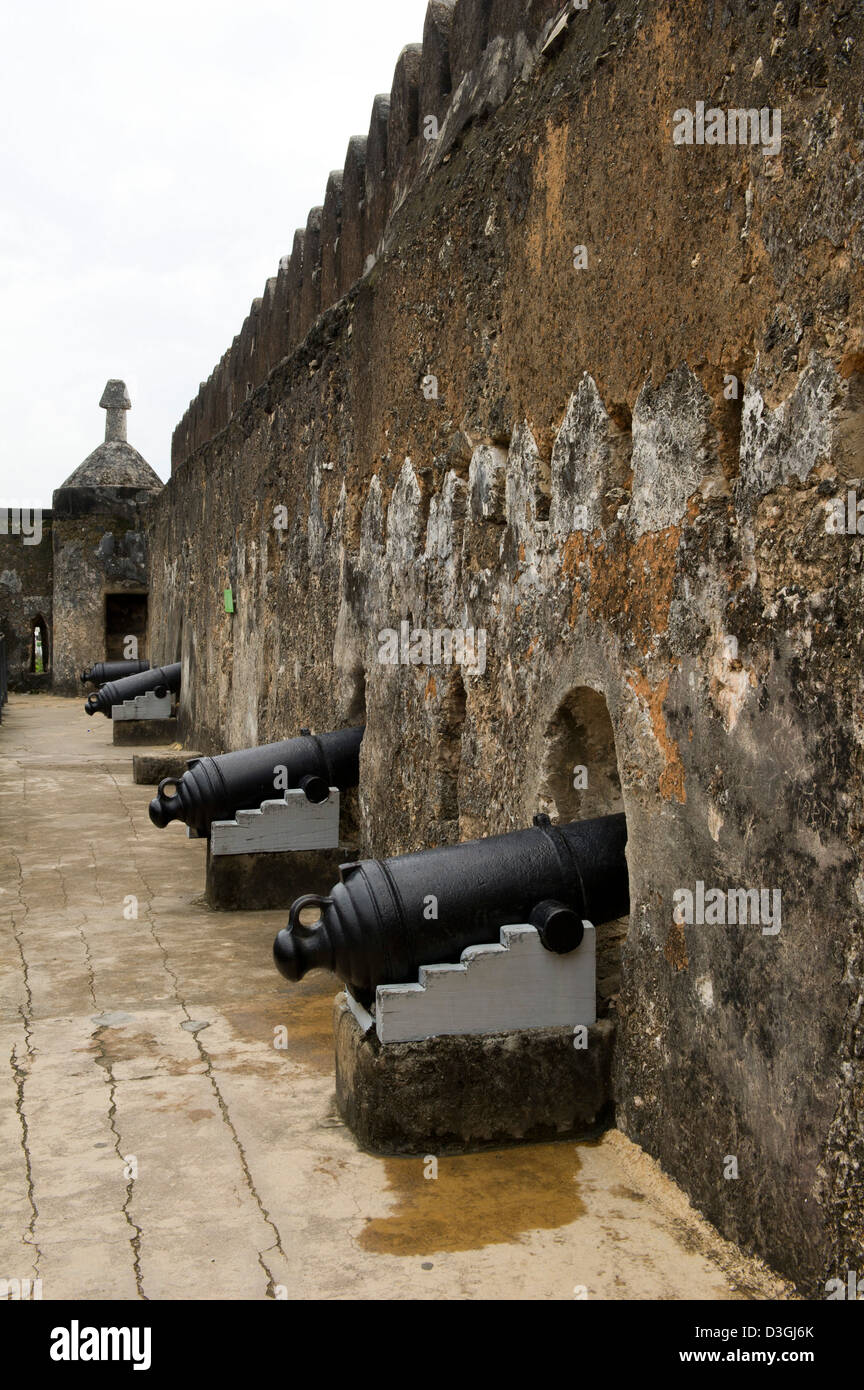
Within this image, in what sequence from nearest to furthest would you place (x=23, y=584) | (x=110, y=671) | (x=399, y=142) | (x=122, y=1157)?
(x=122, y=1157), (x=399, y=142), (x=110, y=671), (x=23, y=584)

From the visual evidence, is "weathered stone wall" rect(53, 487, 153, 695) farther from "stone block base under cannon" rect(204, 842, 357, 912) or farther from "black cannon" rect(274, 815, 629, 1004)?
"black cannon" rect(274, 815, 629, 1004)

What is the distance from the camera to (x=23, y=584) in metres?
23.8

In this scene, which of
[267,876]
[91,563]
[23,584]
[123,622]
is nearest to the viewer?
[267,876]

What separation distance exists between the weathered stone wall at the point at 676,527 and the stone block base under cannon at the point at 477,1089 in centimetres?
10

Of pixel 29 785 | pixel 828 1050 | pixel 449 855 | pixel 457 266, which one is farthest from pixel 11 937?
pixel 29 785

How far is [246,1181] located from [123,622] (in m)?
21.6

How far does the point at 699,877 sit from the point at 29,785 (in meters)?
8.88

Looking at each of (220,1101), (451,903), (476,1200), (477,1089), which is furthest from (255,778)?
(476,1200)

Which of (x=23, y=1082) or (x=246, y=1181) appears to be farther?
(x=23, y=1082)

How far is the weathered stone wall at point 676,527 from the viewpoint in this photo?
2.58 m

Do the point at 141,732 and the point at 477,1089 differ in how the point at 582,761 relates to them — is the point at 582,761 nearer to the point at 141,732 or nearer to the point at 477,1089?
the point at 477,1089

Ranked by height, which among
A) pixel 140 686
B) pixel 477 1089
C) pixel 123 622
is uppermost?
pixel 123 622

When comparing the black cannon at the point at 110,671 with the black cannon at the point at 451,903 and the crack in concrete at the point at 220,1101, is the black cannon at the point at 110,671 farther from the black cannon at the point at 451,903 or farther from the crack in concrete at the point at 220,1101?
the black cannon at the point at 451,903

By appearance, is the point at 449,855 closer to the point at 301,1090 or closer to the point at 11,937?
the point at 301,1090
